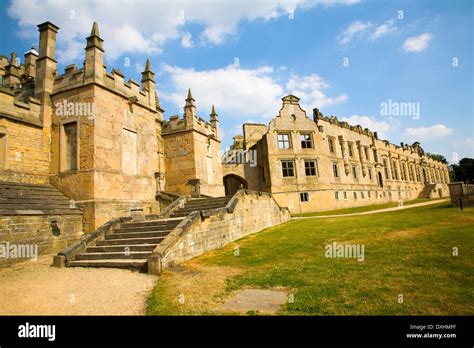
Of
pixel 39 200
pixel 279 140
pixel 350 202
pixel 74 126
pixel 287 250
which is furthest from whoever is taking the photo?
pixel 350 202

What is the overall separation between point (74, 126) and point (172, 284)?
33.6 feet

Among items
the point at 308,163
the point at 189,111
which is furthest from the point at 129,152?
the point at 308,163

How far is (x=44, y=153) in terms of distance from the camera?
12.6 meters

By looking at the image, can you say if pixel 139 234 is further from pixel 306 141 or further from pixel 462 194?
pixel 306 141

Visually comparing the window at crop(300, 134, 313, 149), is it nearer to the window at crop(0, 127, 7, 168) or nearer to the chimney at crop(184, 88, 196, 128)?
the chimney at crop(184, 88, 196, 128)

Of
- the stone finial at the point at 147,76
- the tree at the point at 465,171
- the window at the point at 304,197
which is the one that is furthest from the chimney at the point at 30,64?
the tree at the point at 465,171

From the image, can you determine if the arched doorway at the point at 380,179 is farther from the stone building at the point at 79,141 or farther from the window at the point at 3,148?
the window at the point at 3,148

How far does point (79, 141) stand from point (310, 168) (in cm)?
2260

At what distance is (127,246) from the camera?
884cm

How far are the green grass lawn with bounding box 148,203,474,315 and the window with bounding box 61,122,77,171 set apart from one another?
8.19 metres

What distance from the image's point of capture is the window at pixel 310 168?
28609 mm

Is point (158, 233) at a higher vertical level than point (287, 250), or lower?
higher
